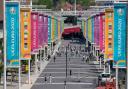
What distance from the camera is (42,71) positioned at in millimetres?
95625

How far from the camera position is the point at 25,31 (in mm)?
74062

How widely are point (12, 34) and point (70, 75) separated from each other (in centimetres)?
3244

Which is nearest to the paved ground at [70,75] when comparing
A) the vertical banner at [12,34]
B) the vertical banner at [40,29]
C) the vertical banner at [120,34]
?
the vertical banner at [40,29]

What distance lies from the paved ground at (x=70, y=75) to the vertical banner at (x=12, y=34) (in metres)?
17.7

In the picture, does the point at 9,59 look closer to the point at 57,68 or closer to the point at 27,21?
the point at 27,21

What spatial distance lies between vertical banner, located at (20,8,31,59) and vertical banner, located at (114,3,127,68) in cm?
2016

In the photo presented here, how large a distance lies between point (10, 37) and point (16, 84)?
65.5 feet

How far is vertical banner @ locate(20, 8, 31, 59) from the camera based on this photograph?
237ft

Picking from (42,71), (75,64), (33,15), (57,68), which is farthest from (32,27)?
(75,64)

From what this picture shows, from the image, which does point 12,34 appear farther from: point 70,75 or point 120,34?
point 70,75

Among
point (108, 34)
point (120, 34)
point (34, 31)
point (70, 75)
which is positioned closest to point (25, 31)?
point (34, 31)

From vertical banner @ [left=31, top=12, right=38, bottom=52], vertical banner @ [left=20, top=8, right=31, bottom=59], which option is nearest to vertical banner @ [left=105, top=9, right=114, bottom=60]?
vertical banner @ [left=20, top=8, right=31, bottom=59]

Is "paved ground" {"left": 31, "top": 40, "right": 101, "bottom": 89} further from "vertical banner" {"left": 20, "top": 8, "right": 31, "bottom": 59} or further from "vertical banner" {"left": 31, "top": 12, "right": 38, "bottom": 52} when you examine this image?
"vertical banner" {"left": 20, "top": 8, "right": 31, "bottom": 59}

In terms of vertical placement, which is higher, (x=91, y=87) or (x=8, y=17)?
(x=8, y=17)
